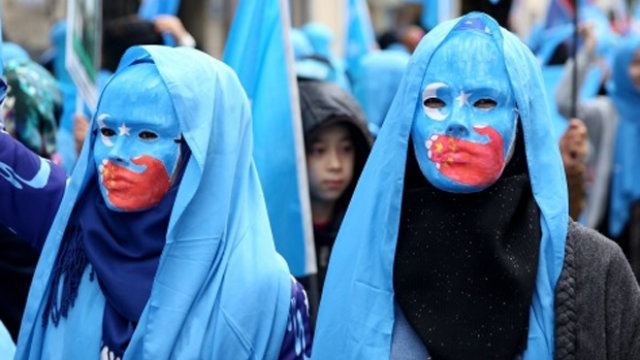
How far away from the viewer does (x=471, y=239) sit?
3.37m

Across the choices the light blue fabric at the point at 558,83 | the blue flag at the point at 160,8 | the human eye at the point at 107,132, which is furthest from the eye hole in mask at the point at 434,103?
the blue flag at the point at 160,8

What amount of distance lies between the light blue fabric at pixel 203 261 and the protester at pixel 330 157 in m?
1.61

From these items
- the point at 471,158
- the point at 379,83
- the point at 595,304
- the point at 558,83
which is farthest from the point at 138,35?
the point at 595,304

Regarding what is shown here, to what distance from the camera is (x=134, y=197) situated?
384 centimetres

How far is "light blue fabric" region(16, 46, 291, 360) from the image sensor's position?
12.2 ft

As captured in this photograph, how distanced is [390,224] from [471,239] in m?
0.22

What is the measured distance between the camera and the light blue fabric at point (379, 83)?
25.2 feet

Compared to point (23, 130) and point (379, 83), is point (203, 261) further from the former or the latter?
point (379, 83)

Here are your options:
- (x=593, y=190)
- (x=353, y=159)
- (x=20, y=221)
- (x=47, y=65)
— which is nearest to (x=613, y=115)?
(x=593, y=190)

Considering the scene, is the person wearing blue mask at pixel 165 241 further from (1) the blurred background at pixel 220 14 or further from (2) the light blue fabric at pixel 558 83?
(2) the light blue fabric at pixel 558 83

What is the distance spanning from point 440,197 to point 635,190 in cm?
434

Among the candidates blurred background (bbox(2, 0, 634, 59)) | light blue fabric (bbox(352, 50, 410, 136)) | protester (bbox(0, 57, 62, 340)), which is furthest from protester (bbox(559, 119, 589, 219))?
protester (bbox(0, 57, 62, 340))

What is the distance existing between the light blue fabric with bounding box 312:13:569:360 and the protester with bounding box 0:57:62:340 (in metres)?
1.56

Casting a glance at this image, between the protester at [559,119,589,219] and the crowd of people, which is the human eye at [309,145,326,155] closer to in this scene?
the protester at [559,119,589,219]
